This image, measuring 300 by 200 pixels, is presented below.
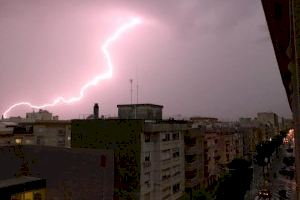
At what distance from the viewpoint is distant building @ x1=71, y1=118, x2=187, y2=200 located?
3675 centimetres

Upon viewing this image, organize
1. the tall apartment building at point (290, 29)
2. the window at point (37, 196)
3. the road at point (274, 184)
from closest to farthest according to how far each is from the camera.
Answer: the tall apartment building at point (290, 29), the window at point (37, 196), the road at point (274, 184)

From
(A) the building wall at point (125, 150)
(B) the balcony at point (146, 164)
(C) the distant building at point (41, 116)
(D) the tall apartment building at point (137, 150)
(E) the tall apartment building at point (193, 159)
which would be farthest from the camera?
(C) the distant building at point (41, 116)

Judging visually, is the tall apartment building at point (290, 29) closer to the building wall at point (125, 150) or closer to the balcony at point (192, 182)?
the building wall at point (125, 150)

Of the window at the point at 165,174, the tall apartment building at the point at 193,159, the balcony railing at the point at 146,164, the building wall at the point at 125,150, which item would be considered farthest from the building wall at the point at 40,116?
the balcony railing at the point at 146,164

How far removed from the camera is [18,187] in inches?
1131

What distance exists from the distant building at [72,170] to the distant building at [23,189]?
3.48m

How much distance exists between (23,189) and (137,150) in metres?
12.0

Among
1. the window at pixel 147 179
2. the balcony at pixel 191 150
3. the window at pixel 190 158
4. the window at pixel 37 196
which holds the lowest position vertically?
the window at pixel 37 196

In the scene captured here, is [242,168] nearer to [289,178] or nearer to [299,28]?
[289,178]

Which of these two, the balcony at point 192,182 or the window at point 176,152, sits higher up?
the window at point 176,152

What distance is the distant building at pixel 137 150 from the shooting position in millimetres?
36750

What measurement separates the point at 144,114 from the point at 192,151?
9310 mm

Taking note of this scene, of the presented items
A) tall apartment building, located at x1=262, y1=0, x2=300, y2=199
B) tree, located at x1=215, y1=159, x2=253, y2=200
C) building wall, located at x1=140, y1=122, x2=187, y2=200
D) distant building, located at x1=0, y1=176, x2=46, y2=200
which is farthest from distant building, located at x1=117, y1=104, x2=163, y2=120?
tall apartment building, located at x1=262, y1=0, x2=300, y2=199

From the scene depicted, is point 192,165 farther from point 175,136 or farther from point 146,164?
point 146,164
